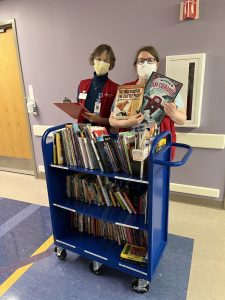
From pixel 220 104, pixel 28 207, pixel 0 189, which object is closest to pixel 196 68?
pixel 220 104

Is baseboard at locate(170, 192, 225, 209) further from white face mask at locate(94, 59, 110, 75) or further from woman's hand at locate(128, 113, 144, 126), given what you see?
white face mask at locate(94, 59, 110, 75)

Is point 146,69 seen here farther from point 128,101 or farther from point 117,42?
point 117,42

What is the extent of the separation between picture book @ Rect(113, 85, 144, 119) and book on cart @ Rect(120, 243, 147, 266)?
0.95 metres

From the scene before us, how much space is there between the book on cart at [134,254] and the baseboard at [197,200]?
1.17m

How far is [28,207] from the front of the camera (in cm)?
267

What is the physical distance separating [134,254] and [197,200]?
1.29 meters

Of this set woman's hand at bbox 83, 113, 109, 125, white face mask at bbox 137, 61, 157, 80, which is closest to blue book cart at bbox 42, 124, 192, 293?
woman's hand at bbox 83, 113, 109, 125

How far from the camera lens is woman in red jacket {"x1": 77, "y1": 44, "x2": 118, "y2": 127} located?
1789 mm

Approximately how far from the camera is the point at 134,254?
5.11ft

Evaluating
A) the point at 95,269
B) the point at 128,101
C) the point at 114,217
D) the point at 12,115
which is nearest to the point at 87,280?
the point at 95,269

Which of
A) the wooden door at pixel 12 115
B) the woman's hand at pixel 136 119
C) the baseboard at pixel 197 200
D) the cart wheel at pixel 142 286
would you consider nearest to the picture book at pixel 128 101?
the woman's hand at pixel 136 119

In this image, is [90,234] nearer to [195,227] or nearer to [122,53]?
[195,227]

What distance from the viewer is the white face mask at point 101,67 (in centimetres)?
179

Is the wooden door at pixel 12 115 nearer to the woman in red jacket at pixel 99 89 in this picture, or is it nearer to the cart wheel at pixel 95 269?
the woman in red jacket at pixel 99 89
